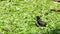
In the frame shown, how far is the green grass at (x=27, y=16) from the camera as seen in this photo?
7.59 meters

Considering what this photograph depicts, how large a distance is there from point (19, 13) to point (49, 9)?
1.21 m

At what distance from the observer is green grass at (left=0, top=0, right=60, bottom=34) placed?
7594mm

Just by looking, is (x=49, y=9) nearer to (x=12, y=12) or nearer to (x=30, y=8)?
(x=30, y=8)

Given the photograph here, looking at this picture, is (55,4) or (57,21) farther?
(55,4)

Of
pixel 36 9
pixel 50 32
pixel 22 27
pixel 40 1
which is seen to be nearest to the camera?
pixel 50 32

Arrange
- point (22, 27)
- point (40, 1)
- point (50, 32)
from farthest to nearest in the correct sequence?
1. point (40, 1)
2. point (22, 27)
3. point (50, 32)

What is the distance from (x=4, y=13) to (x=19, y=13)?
549 millimetres

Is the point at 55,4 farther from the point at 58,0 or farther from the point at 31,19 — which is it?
the point at 31,19

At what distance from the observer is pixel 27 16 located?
845cm

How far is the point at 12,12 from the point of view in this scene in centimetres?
872

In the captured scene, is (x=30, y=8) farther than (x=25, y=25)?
Yes

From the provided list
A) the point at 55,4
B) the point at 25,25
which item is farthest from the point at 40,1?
the point at 25,25

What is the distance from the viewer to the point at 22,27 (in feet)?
25.4

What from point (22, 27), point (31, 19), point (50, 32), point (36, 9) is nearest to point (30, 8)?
point (36, 9)
